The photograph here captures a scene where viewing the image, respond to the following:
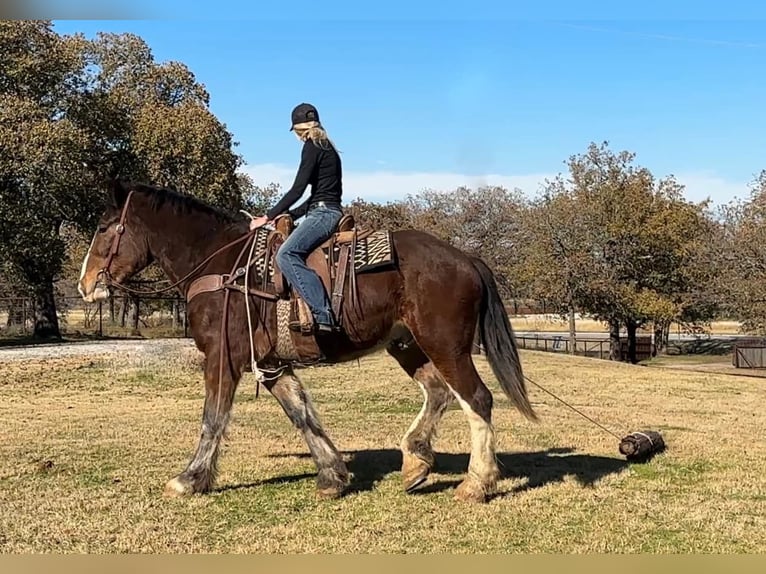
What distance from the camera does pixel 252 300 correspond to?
6.71m

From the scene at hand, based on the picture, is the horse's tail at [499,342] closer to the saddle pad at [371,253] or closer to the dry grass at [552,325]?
the saddle pad at [371,253]

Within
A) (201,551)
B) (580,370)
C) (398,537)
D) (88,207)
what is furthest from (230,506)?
(88,207)

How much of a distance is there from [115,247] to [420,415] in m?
3.22

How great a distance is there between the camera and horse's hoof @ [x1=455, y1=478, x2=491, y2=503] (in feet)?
21.0

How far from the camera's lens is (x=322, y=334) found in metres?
6.56

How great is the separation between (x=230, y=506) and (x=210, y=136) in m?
26.2

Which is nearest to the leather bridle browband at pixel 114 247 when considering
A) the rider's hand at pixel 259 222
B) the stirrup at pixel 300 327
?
the rider's hand at pixel 259 222

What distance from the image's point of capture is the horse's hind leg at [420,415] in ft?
22.4

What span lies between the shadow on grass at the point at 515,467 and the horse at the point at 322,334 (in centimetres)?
54

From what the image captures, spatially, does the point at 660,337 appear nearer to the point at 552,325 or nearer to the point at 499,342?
the point at 552,325

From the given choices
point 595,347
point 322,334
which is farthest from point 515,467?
point 595,347

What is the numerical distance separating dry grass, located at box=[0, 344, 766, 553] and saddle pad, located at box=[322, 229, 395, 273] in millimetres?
2029

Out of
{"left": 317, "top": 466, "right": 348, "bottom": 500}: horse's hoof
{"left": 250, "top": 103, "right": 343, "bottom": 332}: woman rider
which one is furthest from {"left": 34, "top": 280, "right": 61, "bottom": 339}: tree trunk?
{"left": 250, "top": 103, "right": 343, "bottom": 332}: woman rider

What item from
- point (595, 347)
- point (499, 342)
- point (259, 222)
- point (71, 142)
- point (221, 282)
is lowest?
point (595, 347)
